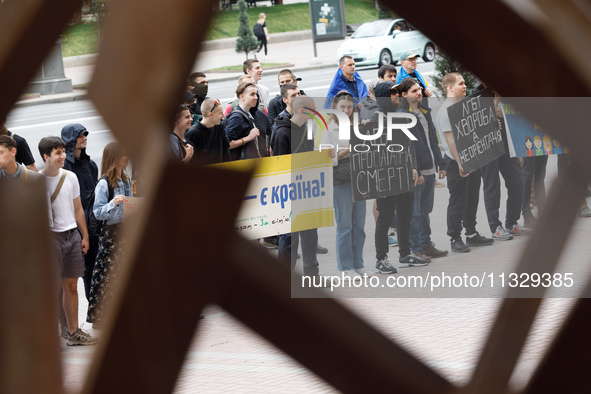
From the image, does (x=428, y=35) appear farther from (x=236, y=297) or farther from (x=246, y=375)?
(x=246, y=375)

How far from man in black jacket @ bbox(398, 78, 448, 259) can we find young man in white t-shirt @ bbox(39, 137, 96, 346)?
351 cm

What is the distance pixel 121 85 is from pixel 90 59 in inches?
1.6

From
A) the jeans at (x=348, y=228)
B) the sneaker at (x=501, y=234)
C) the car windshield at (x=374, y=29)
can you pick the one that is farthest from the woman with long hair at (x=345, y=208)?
the car windshield at (x=374, y=29)

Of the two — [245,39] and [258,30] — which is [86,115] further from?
[258,30]

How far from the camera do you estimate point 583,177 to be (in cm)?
97

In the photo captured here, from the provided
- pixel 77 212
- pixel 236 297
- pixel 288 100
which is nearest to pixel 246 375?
pixel 77 212

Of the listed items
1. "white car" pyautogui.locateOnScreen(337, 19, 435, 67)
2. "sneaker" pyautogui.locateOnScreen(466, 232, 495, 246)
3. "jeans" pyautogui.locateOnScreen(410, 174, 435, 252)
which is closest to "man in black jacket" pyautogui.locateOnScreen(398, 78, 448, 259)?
"jeans" pyautogui.locateOnScreen(410, 174, 435, 252)

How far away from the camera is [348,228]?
752 centimetres

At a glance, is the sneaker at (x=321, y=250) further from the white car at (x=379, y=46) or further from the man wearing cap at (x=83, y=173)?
the white car at (x=379, y=46)

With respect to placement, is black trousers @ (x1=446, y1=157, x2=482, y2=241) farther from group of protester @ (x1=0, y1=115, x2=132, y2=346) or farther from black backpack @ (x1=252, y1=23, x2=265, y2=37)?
black backpack @ (x1=252, y1=23, x2=265, y2=37)

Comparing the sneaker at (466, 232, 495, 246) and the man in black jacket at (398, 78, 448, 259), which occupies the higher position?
the man in black jacket at (398, 78, 448, 259)

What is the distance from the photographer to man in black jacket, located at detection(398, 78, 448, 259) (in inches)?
319

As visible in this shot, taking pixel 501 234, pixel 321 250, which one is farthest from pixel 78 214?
pixel 501 234

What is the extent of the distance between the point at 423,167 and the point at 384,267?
1083mm
